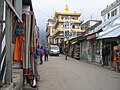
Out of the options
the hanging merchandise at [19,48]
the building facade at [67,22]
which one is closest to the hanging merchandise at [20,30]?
the hanging merchandise at [19,48]

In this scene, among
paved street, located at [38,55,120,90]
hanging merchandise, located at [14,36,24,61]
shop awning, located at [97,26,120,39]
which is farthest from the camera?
shop awning, located at [97,26,120,39]

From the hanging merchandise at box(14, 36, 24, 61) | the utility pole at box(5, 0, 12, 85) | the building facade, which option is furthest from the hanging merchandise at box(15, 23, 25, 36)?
the building facade

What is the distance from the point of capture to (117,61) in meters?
17.7

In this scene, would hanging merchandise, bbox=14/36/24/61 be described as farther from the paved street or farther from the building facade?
the building facade

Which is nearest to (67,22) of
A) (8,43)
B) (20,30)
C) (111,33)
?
(111,33)

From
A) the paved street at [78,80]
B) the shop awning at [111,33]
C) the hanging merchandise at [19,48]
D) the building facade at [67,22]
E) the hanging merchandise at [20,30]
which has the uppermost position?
the building facade at [67,22]

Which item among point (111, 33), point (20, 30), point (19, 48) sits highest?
point (111, 33)

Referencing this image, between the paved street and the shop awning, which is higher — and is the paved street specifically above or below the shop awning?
below

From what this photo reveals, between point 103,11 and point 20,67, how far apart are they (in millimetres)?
33820

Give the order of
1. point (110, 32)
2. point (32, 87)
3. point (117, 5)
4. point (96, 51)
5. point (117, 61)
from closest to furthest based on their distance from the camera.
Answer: point (32, 87) < point (117, 61) < point (110, 32) < point (96, 51) < point (117, 5)

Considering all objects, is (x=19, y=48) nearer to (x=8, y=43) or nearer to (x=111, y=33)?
(x=8, y=43)

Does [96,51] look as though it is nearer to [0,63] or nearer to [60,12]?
[0,63]

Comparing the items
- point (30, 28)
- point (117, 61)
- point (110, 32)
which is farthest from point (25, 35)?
point (110, 32)

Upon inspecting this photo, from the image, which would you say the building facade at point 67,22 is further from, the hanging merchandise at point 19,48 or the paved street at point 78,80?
the hanging merchandise at point 19,48
